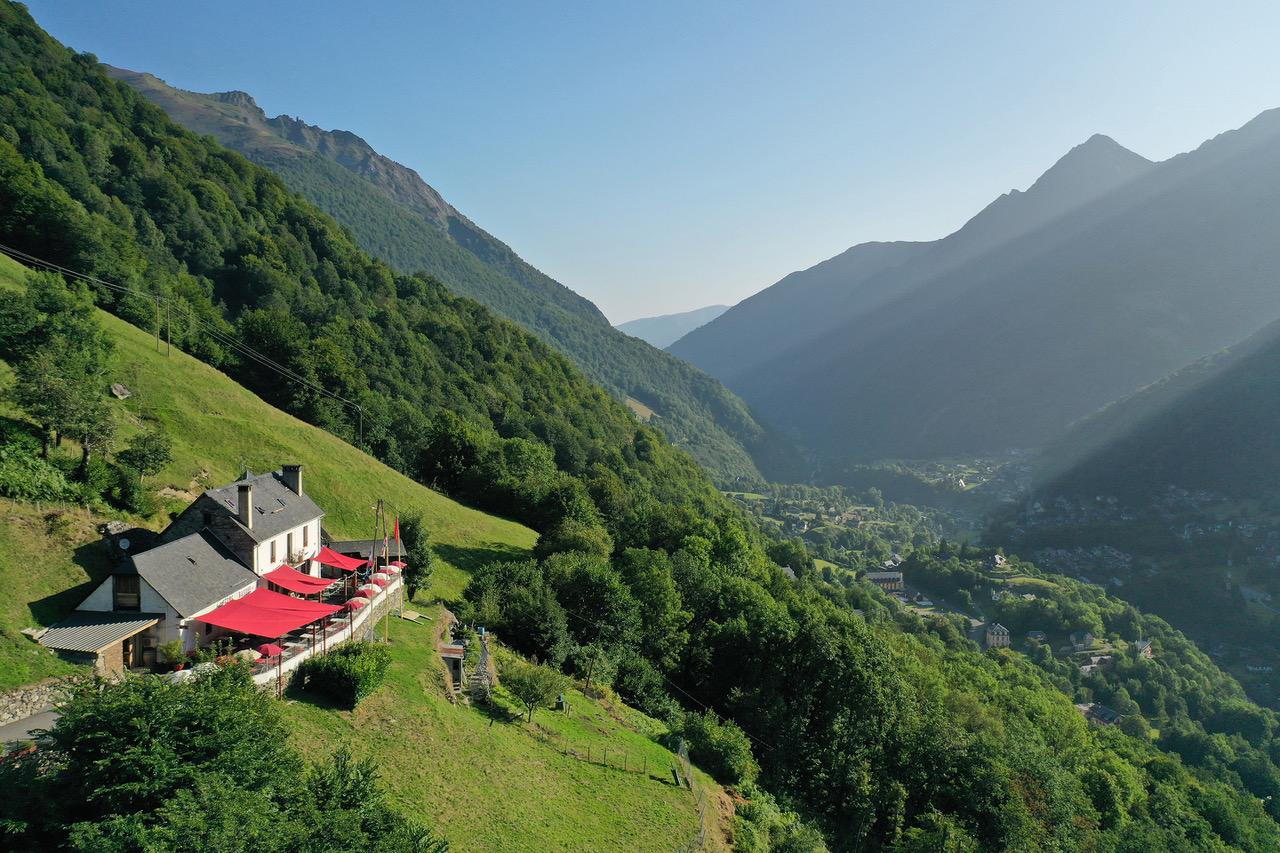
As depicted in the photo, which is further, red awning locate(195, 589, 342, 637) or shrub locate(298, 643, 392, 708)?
red awning locate(195, 589, 342, 637)

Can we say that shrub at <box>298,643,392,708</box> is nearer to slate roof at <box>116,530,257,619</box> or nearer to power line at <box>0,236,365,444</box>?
slate roof at <box>116,530,257,619</box>

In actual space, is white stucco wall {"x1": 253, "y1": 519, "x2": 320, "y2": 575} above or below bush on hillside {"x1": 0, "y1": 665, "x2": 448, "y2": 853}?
above

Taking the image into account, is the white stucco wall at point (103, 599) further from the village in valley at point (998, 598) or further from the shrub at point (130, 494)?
the village in valley at point (998, 598)

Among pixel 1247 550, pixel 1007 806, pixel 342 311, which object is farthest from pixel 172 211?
pixel 1247 550

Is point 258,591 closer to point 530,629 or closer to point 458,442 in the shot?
point 530,629

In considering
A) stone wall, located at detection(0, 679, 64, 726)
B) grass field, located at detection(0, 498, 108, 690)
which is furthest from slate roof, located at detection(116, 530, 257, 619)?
stone wall, located at detection(0, 679, 64, 726)

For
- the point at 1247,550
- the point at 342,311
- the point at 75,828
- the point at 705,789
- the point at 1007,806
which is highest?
the point at 342,311

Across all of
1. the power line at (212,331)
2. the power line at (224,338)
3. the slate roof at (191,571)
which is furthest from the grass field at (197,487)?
the power line at (212,331)
